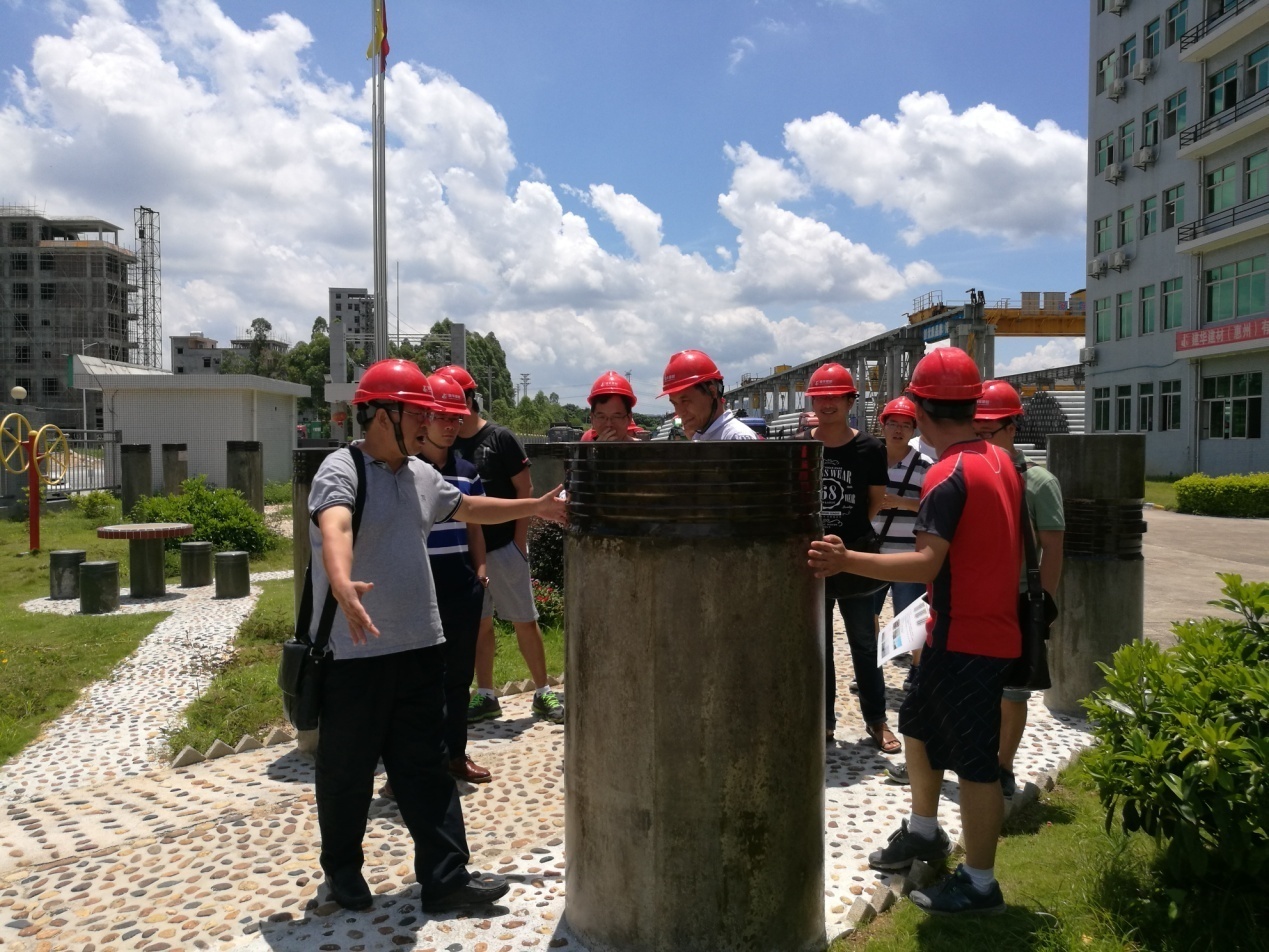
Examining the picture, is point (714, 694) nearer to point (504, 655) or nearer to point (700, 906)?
point (700, 906)

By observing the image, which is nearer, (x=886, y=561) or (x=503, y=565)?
(x=886, y=561)

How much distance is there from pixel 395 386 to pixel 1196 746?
2.66m

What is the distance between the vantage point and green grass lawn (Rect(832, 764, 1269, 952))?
2855 mm

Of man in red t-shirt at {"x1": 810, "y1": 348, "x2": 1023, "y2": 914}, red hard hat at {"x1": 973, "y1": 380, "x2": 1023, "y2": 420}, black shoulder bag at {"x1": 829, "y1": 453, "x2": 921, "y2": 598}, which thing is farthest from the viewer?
black shoulder bag at {"x1": 829, "y1": 453, "x2": 921, "y2": 598}

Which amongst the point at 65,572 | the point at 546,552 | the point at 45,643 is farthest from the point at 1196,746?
the point at 65,572

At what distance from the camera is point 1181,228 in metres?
31.2

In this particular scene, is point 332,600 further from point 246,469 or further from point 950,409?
point 246,469

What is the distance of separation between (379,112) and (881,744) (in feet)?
43.2

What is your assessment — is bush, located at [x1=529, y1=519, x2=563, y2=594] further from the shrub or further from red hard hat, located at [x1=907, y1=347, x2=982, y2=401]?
the shrub

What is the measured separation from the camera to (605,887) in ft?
9.59

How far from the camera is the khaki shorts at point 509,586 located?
17.9 feet

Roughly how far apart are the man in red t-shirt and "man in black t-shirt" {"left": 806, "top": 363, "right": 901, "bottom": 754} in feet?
4.79

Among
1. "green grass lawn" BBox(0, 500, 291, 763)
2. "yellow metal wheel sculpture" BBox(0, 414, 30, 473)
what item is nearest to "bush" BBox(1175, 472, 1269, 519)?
"green grass lawn" BBox(0, 500, 291, 763)

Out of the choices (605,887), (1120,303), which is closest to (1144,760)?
(605,887)
